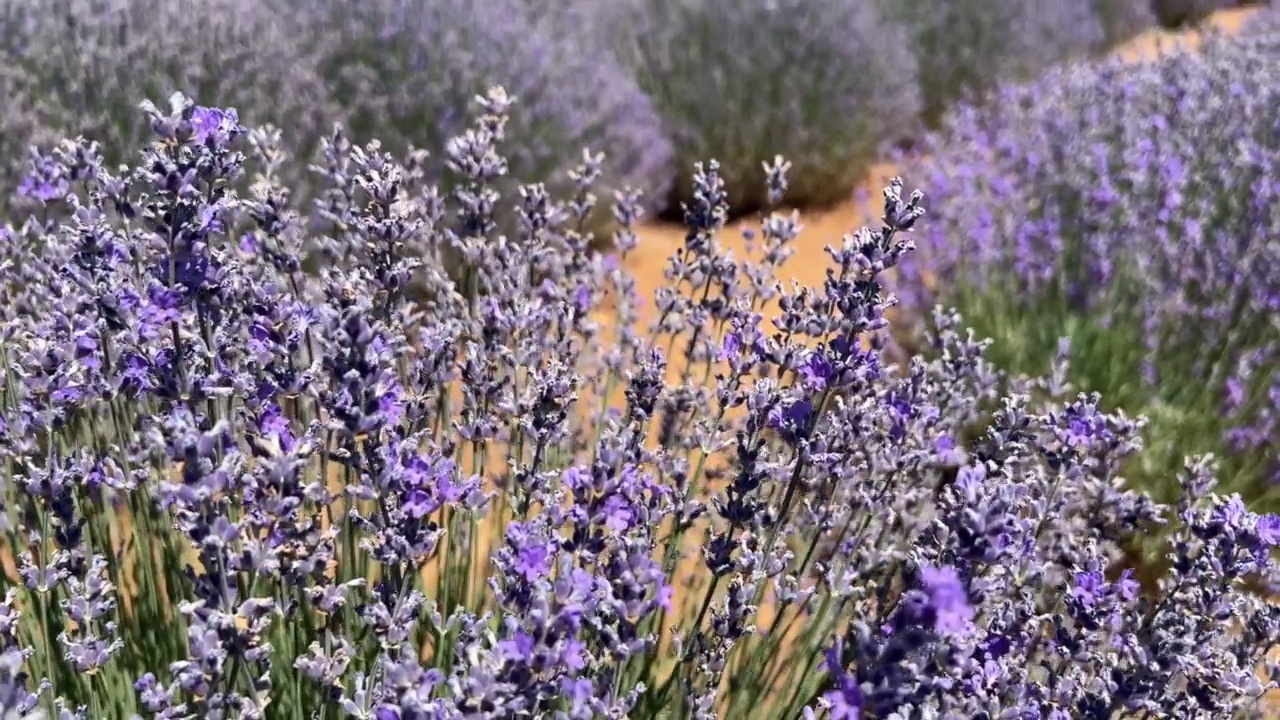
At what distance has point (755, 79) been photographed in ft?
22.8

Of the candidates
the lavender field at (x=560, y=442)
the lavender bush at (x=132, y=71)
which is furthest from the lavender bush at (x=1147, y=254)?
the lavender bush at (x=132, y=71)

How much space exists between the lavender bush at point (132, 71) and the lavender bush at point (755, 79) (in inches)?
111

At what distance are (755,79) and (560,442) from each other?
5110 mm

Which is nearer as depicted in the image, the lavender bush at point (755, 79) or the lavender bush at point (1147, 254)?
the lavender bush at point (1147, 254)

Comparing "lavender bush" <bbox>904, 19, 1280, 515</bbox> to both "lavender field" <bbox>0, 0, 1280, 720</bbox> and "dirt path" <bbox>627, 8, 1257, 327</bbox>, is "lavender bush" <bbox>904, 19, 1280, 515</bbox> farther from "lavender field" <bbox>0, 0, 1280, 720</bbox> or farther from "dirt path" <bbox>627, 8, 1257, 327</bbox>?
"dirt path" <bbox>627, 8, 1257, 327</bbox>

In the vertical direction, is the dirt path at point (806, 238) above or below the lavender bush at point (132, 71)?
above

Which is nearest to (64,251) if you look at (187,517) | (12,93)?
(187,517)

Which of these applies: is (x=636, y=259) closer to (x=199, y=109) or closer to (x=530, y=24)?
(x=530, y=24)

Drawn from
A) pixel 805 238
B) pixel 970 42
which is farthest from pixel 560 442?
pixel 970 42

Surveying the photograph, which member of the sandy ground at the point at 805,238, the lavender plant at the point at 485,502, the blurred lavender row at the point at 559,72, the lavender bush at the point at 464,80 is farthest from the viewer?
the sandy ground at the point at 805,238

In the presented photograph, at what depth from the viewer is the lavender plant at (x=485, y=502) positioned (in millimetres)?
1323

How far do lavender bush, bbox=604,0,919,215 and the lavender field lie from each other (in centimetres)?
259

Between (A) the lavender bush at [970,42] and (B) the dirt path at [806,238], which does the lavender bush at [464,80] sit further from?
(A) the lavender bush at [970,42]

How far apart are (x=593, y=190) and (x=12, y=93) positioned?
284 cm
